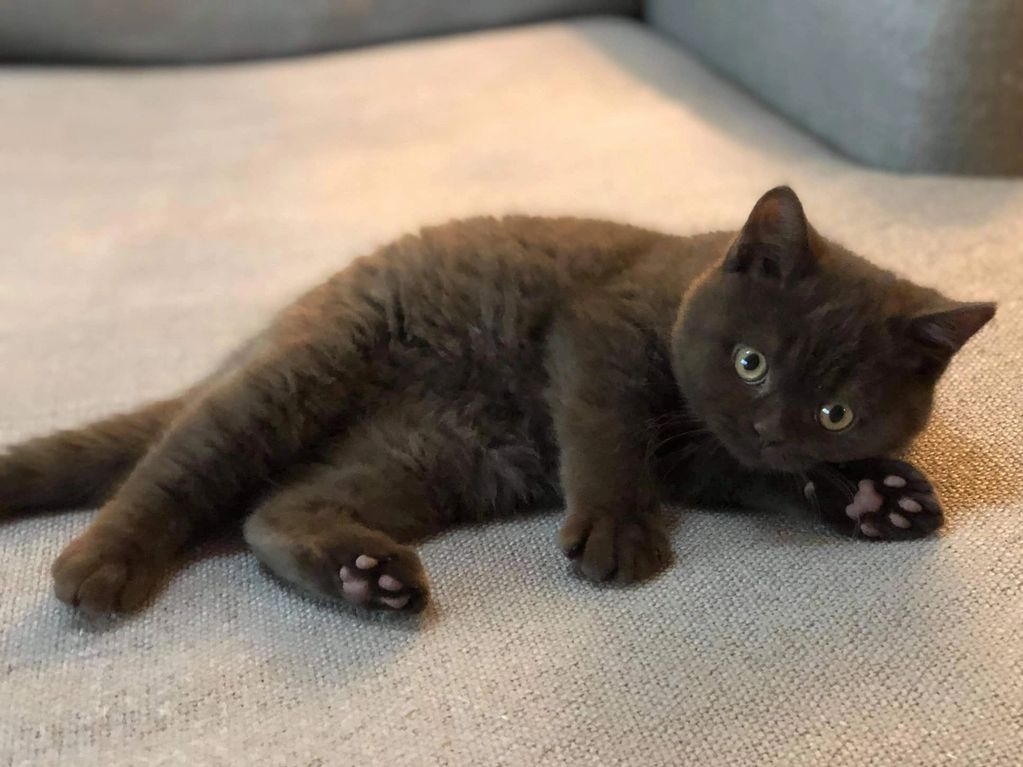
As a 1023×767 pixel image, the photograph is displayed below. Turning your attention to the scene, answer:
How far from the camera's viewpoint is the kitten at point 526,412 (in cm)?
100

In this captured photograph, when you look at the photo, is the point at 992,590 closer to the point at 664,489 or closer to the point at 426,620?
the point at 664,489

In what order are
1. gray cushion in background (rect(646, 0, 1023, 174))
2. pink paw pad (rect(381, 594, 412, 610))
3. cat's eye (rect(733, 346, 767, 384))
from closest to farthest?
pink paw pad (rect(381, 594, 412, 610)), cat's eye (rect(733, 346, 767, 384)), gray cushion in background (rect(646, 0, 1023, 174))

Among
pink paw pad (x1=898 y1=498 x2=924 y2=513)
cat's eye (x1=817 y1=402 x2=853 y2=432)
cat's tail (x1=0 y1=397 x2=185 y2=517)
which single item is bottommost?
cat's tail (x1=0 y1=397 x2=185 y2=517)

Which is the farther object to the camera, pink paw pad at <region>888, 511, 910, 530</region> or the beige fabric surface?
pink paw pad at <region>888, 511, 910, 530</region>

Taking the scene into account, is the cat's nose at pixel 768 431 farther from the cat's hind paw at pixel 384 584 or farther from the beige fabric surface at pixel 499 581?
the cat's hind paw at pixel 384 584

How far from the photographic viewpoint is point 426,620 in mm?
939

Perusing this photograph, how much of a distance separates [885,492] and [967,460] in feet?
0.54

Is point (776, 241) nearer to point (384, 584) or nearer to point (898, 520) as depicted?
point (898, 520)

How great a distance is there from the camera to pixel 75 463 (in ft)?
3.77

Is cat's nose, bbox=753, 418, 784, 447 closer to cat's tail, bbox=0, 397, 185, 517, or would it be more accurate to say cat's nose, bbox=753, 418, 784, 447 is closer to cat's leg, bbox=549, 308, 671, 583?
cat's leg, bbox=549, 308, 671, 583

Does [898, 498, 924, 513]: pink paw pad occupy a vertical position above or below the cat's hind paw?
above

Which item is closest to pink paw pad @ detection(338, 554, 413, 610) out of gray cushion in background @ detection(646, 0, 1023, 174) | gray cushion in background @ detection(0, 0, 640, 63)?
gray cushion in background @ detection(646, 0, 1023, 174)

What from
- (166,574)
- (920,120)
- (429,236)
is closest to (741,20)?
(920,120)

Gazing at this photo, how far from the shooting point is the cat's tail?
1.12m
